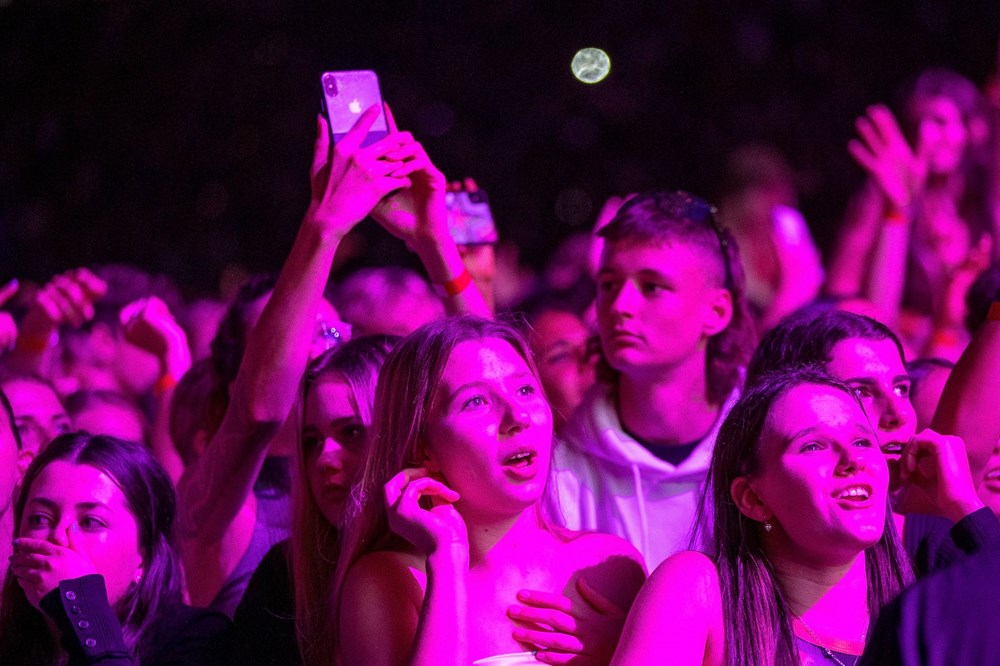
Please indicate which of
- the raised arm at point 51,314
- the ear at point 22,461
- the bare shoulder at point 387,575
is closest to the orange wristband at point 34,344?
the raised arm at point 51,314

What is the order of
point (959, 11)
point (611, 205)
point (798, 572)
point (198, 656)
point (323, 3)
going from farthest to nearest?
point (323, 3)
point (959, 11)
point (611, 205)
point (198, 656)
point (798, 572)

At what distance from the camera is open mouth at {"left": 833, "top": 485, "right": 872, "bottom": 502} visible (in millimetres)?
1986

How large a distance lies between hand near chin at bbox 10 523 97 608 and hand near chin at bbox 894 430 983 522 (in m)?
1.51

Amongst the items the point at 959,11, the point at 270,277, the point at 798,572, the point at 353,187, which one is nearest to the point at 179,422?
the point at 270,277

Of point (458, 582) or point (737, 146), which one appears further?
point (737, 146)

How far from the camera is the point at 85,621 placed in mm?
2098

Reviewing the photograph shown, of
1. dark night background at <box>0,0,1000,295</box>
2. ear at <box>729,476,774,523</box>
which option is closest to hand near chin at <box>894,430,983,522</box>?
ear at <box>729,476,774,523</box>

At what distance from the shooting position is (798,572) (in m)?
2.05

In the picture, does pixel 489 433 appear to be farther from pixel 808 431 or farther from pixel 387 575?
pixel 808 431

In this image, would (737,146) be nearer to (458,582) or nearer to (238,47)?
(238,47)

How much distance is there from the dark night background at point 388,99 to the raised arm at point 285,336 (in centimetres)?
438

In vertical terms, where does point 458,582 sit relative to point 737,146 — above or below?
below

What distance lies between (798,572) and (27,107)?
20.8 feet

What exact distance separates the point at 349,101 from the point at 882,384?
1.27m
